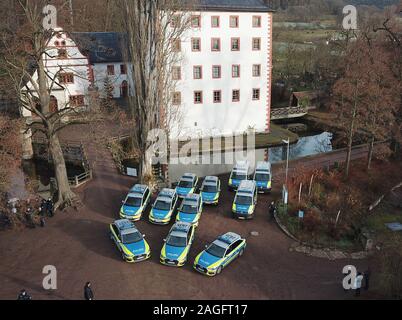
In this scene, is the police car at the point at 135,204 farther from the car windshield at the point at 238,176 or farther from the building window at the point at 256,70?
the building window at the point at 256,70

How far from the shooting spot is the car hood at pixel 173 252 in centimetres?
2005

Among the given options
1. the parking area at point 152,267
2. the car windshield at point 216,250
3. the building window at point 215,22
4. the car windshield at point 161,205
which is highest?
the building window at point 215,22

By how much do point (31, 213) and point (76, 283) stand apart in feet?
25.4

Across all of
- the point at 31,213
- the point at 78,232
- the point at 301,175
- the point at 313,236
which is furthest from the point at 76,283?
the point at 301,175

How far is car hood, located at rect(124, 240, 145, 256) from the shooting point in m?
20.3

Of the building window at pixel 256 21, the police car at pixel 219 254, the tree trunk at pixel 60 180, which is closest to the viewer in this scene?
the police car at pixel 219 254

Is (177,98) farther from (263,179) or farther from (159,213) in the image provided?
(159,213)

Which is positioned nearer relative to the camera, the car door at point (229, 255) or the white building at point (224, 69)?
the car door at point (229, 255)

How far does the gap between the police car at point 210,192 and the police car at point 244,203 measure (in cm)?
188

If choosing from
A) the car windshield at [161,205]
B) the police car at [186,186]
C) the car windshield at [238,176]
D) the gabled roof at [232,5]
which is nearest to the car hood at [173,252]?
the car windshield at [161,205]

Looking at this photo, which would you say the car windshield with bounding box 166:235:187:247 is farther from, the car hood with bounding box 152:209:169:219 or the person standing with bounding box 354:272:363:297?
the person standing with bounding box 354:272:363:297

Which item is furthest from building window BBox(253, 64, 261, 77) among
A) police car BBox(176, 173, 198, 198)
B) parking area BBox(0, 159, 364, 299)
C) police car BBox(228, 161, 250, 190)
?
parking area BBox(0, 159, 364, 299)
